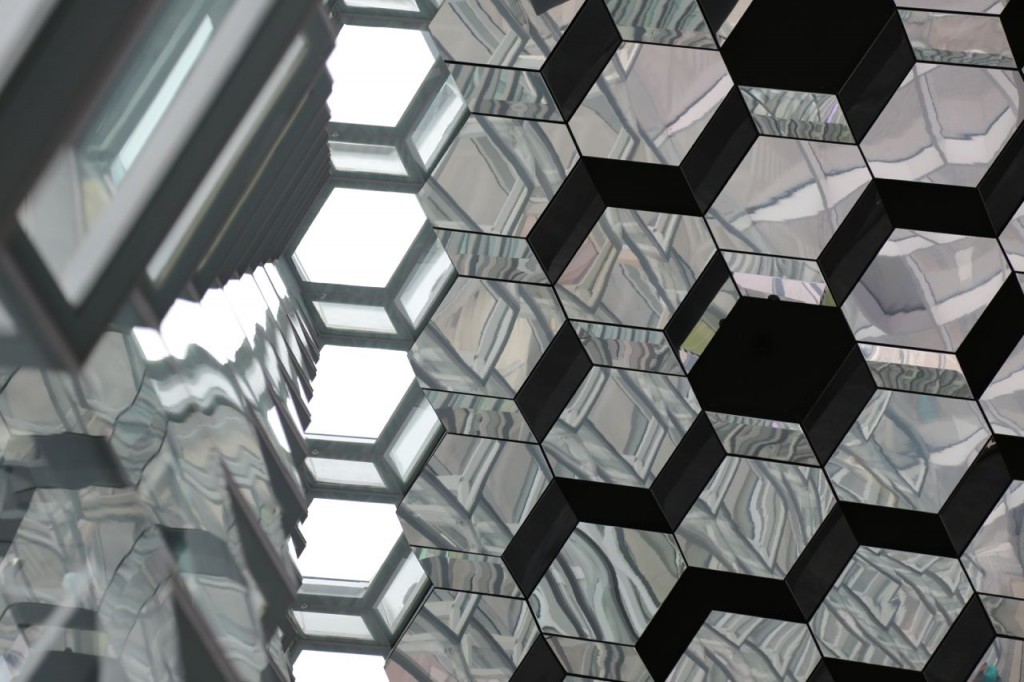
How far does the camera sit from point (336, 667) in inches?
42.3

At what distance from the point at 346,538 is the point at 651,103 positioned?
0.49 metres

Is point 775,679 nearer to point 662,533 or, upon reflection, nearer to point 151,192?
point 662,533

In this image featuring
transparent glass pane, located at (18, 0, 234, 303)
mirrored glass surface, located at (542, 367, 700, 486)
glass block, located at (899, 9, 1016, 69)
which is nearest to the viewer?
transparent glass pane, located at (18, 0, 234, 303)

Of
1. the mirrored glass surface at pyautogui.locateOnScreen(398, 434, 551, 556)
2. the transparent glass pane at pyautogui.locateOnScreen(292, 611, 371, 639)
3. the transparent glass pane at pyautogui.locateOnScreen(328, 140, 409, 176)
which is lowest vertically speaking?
the transparent glass pane at pyautogui.locateOnScreen(292, 611, 371, 639)

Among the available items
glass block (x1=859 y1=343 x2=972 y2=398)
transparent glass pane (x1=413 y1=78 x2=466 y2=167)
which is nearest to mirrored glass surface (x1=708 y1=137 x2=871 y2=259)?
glass block (x1=859 y1=343 x2=972 y2=398)

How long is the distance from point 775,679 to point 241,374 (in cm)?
54

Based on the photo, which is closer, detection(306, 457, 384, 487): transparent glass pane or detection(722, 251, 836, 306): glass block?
detection(722, 251, 836, 306): glass block

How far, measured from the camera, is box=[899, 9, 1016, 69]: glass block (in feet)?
2.87

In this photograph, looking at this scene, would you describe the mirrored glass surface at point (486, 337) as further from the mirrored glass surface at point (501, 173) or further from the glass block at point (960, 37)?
the glass block at point (960, 37)

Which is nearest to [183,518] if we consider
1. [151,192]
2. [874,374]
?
[151,192]

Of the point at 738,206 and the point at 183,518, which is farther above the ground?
the point at 738,206

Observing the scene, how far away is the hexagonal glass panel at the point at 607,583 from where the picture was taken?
3.29 feet

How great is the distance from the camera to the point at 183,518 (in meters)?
0.68

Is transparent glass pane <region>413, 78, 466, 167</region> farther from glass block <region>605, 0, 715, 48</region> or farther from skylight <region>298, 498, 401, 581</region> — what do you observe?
skylight <region>298, 498, 401, 581</region>
